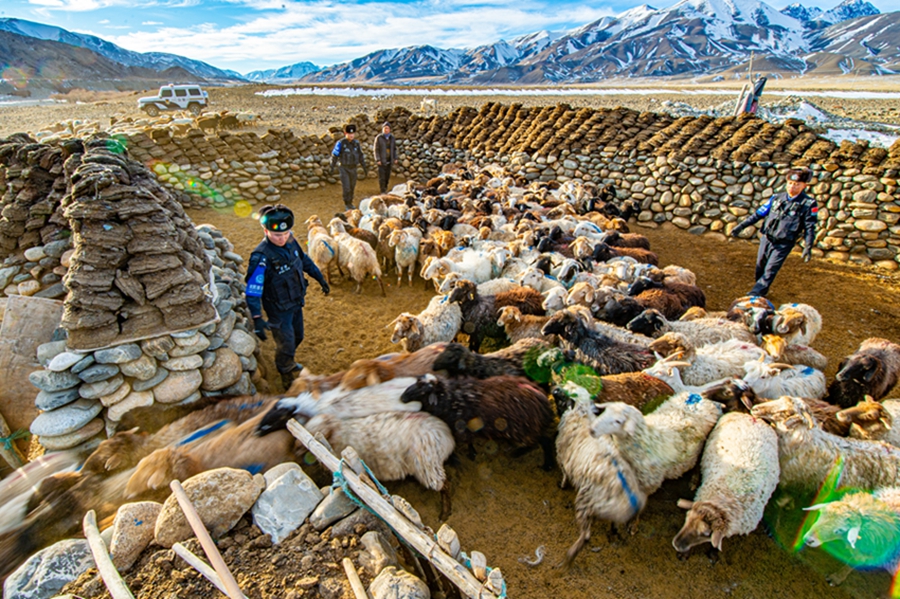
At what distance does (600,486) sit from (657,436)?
764 millimetres

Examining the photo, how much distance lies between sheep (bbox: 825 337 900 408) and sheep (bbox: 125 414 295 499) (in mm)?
6020

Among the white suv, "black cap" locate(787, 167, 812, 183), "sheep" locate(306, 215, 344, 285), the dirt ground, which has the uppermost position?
the white suv

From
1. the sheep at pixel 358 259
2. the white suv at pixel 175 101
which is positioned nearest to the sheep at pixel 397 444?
the sheep at pixel 358 259

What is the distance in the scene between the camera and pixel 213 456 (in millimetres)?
3551

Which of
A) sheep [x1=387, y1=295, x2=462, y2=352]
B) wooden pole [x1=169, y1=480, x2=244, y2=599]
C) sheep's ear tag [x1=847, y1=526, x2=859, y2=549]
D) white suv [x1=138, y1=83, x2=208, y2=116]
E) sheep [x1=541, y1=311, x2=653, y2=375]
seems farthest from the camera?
white suv [x1=138, y1=83, x2=208, y2=116]

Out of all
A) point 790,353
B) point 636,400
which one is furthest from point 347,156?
point 790,353

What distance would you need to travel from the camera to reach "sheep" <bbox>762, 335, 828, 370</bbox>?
4801 millimetres

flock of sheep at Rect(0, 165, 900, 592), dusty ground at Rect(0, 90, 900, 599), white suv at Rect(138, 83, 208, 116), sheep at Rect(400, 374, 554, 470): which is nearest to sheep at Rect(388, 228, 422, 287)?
dusty ground at Rect(0, 90, 900, 599)

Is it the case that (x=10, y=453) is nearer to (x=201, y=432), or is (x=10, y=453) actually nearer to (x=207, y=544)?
(x=201, y=432)

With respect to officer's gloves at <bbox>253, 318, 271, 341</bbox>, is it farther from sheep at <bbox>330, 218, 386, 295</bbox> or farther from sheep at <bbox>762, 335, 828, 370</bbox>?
sheep at <bbox>762, 335, 828, 370</bbox>

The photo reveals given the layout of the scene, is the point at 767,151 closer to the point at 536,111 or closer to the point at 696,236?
the point at 696,236

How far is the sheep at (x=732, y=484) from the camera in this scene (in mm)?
3098

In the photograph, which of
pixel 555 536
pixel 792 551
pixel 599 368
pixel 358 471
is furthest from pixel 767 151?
pixel 358 471

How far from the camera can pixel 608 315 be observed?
580 centimetres
